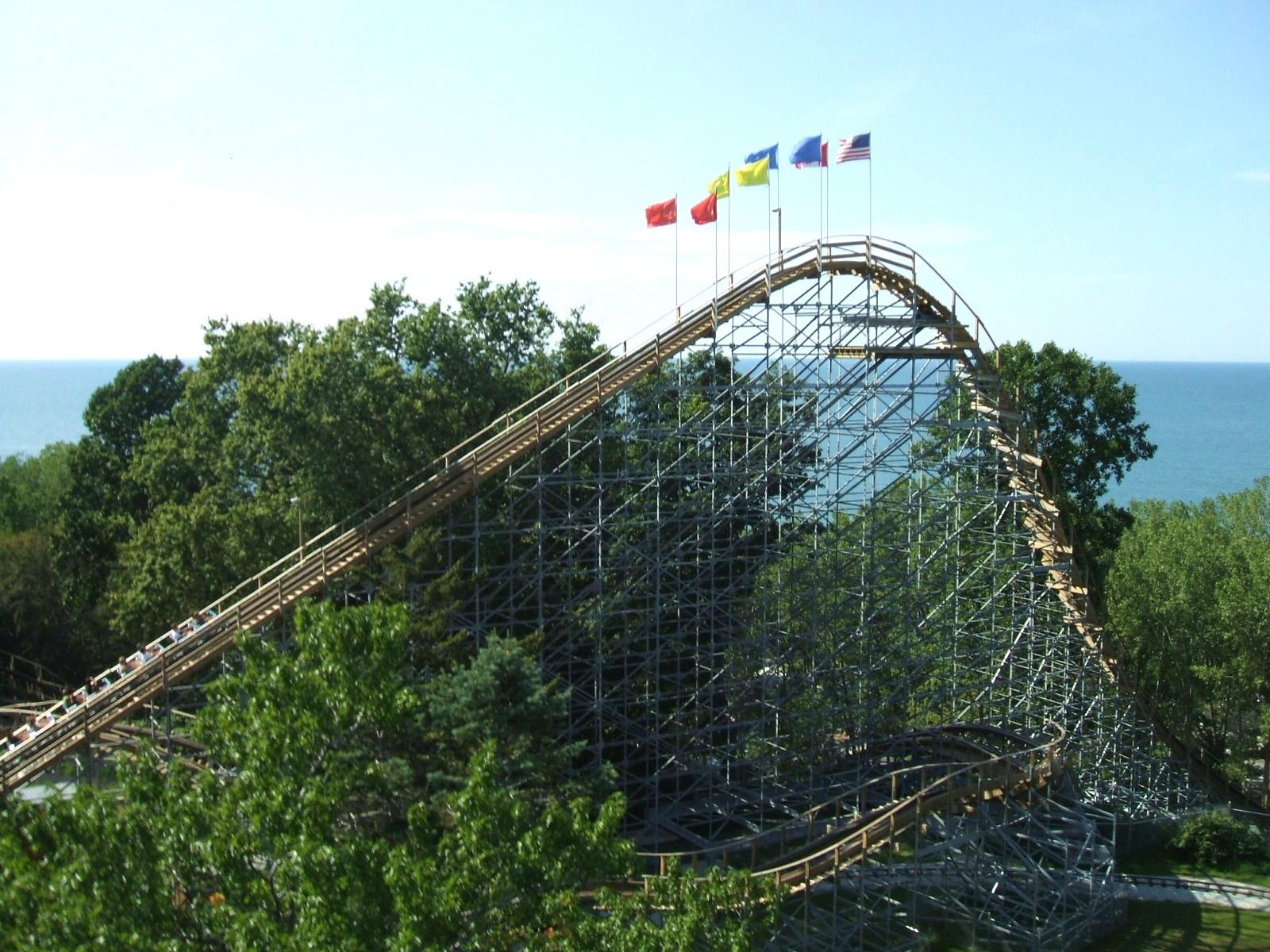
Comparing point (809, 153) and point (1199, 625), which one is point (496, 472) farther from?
point (1199, 625)

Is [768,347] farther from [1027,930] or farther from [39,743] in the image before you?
[39,743]

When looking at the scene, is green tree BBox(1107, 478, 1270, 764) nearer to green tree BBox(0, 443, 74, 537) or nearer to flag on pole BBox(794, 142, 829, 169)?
flag on pole BBox(794, 142, 829, 169)

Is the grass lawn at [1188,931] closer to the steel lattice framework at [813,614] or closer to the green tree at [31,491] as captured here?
the steel lattice framework at [813,614]

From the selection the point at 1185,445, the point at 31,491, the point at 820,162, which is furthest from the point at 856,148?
the point at 1185,445

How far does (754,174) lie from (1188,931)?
50.5 feet

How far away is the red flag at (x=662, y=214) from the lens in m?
22.6

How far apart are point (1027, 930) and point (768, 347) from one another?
10845 millimetres

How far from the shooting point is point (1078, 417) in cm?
3416

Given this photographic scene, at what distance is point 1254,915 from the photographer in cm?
2078

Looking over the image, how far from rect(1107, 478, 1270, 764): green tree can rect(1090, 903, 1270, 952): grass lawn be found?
699cm

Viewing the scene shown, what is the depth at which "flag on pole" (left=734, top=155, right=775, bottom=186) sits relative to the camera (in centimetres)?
2194

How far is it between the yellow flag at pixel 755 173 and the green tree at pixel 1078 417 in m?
14.7

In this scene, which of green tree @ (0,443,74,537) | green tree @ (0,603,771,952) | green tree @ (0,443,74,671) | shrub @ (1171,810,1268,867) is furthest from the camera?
green tree @ (0,443,74,537)

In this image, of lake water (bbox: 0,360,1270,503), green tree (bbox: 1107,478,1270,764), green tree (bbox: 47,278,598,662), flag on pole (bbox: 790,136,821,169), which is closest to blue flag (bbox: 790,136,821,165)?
flag on pole (bbox: 790,136,821,169)
